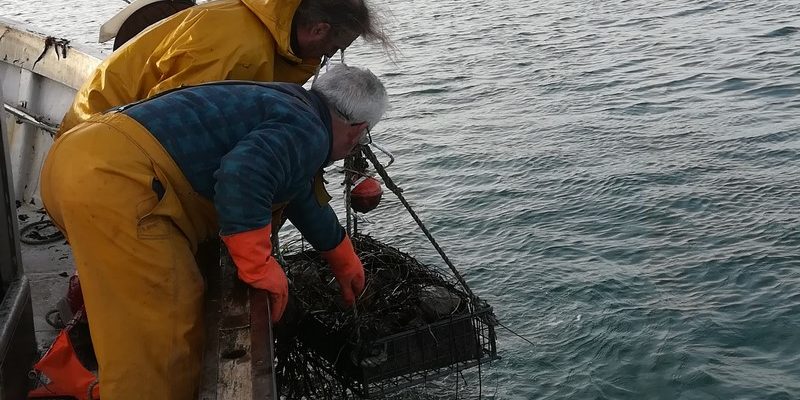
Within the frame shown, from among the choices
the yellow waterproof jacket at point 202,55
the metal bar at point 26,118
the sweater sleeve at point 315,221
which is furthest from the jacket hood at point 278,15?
the metal bar at point 26,118

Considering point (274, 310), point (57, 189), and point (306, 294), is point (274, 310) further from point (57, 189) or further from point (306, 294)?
point (306, 294)

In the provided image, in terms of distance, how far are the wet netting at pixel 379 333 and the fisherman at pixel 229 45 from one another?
3.50ft

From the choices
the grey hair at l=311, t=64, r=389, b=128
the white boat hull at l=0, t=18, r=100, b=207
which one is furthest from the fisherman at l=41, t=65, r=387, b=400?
the white boat hull at l=0, t=18, r=100, b=207

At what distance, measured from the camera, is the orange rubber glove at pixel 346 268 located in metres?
3.97

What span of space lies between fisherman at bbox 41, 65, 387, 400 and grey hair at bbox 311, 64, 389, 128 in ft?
0.35

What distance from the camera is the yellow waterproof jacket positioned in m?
3.99

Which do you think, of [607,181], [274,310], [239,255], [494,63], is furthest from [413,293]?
[494,63]

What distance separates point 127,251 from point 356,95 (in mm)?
983

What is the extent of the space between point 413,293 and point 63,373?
1797 mm

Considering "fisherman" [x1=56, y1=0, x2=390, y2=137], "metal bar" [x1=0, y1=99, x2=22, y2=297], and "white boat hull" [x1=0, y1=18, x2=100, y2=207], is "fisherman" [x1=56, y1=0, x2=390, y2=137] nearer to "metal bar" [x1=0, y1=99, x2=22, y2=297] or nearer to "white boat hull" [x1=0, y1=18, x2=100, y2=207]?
"metal bar" [x1=0, y1=99, x2=22, y2=297]

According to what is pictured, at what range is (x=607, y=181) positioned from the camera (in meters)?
8.79

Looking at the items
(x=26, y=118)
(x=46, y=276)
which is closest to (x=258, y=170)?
(x=46, y=276)

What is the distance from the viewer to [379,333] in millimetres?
4383

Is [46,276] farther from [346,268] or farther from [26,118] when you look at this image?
[346,268]
